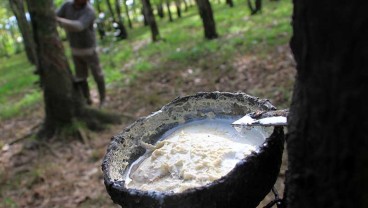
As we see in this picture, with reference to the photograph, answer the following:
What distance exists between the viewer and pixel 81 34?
21.8 feet

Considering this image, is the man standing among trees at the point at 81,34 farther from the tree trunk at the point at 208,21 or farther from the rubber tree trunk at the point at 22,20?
the tree trunk at the point at 208,21

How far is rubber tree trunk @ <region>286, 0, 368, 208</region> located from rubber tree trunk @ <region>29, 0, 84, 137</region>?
202 inches

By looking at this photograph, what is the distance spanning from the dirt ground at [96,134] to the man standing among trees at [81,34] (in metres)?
0.77

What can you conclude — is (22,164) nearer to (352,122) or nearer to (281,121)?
(281,121)

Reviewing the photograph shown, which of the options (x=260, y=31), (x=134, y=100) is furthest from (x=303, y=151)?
(x=260, y=31)

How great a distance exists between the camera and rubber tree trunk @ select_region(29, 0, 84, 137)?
18.7ft

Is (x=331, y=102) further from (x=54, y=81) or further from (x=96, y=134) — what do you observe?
(x=54, y=81)

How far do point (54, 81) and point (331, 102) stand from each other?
17.9 ft

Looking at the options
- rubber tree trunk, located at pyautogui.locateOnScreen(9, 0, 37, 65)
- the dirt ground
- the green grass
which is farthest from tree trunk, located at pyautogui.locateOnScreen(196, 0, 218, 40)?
rubber tree trunk, located at pyautogui.locateOnScreen(9, 0, 37, 65)

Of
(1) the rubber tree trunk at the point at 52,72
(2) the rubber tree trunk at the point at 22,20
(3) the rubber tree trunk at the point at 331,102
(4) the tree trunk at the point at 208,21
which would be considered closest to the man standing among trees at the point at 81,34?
(1) the rubber tree trunk at the point at 52,72

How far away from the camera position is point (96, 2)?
21156 mm

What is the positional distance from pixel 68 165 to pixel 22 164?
69cm

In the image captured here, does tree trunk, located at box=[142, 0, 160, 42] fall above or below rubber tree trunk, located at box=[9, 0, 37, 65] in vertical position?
below

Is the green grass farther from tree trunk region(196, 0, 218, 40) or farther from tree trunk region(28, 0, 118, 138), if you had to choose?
tree trunk region(28, 0, 118, 138)
